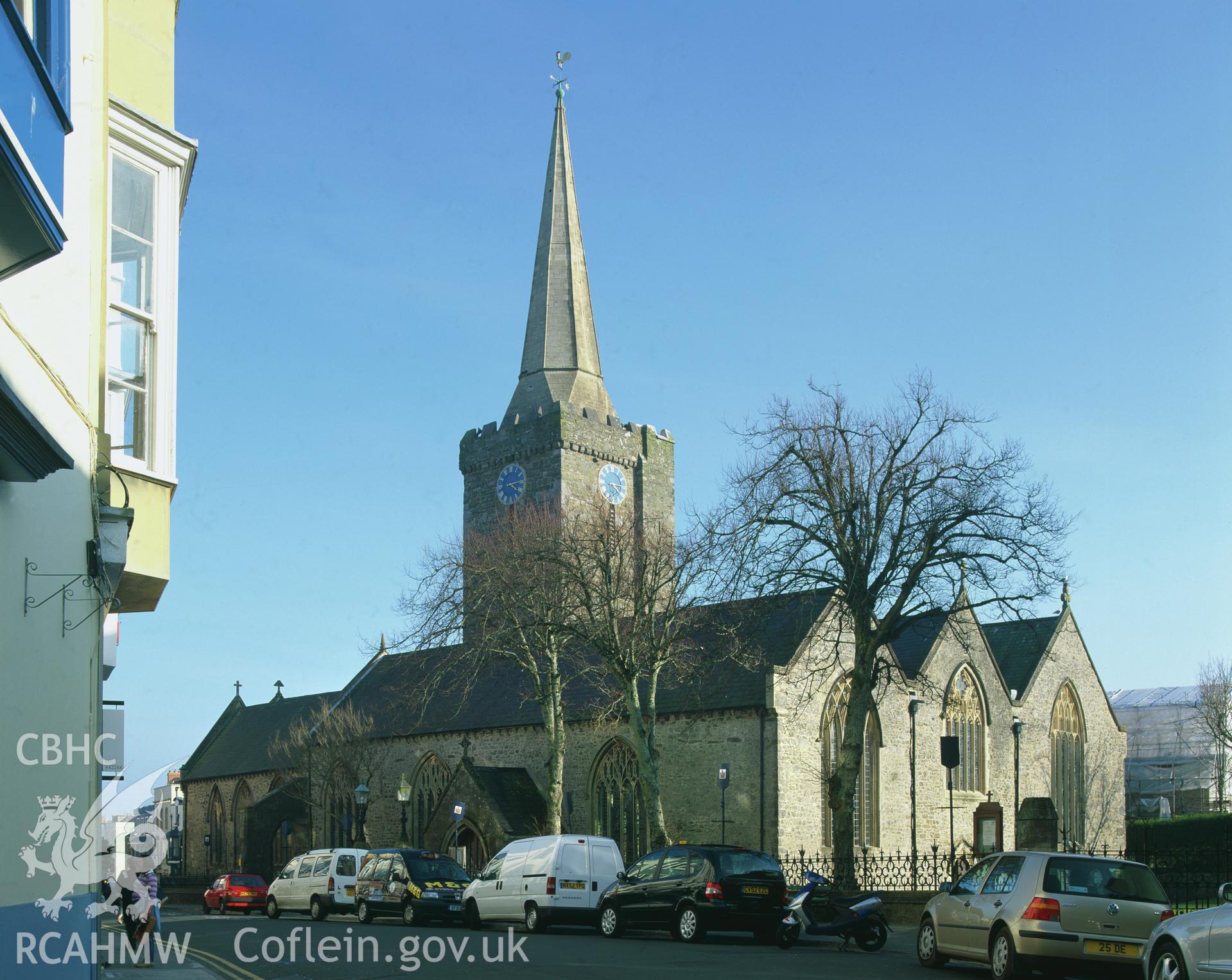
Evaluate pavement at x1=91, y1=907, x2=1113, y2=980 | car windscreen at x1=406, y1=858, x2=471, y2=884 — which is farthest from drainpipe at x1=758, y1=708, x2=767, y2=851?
pavement at x1=91, y1=907, x2=1113, y2=980

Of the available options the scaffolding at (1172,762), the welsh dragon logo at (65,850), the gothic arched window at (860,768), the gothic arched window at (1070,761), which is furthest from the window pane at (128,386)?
the scaffolding at (1172,762)

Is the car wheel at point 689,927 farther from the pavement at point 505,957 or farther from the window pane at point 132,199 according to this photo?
the window pane at point 132,199

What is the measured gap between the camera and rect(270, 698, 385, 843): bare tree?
55.9m

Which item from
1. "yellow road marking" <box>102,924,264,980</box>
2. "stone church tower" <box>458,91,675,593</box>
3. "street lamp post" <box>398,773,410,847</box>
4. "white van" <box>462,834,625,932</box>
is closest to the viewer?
"yellow road marking" <box>102,924,264,980</box>

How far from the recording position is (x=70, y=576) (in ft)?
29.7

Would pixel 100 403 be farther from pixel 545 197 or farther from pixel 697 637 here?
pixel 545 197

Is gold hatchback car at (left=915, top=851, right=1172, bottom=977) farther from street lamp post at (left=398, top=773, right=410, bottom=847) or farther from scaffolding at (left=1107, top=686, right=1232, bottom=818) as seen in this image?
scaffolding at (left=1107, top=686, right=1232, bottom=818)

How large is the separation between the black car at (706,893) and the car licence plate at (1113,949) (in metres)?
8.33

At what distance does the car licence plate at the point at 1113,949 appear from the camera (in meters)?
14.3

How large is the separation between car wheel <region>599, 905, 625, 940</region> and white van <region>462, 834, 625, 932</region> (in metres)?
1.00

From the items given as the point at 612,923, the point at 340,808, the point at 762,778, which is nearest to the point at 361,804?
the point at 762,778

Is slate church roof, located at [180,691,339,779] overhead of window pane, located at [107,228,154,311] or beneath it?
beneath

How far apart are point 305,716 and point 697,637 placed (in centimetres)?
3014

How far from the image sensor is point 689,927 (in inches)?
872
